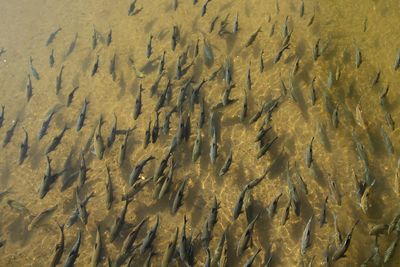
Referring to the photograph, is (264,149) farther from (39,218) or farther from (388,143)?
(39,218)

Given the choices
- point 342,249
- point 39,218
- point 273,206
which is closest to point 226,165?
point 273,206

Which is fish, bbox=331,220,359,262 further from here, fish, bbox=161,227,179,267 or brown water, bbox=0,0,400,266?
fish, bbox=161,227,179,267

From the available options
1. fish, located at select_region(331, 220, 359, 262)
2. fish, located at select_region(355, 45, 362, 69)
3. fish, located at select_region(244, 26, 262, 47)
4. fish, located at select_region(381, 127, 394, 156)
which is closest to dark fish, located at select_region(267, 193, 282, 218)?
fish, located at select_region(331, 220, 359, 262)

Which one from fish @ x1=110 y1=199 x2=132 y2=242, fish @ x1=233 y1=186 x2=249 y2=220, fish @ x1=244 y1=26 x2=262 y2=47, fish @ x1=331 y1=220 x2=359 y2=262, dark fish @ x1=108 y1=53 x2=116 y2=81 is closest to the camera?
fish @ x1=331 y1=220 x2=359 y2=262

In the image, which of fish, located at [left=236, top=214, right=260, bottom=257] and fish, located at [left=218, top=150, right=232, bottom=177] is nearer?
fish, located at [left=236, top=214, right=260, bottom=257]

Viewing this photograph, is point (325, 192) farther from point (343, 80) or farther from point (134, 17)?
point (134, 17)

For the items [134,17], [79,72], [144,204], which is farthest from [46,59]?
[144,204]

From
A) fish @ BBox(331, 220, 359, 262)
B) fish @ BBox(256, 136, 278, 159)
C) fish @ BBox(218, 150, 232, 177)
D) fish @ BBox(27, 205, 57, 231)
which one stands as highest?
fish @ BBox(27, 205, 57, 231)

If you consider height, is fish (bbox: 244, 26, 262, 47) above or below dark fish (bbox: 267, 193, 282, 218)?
above
